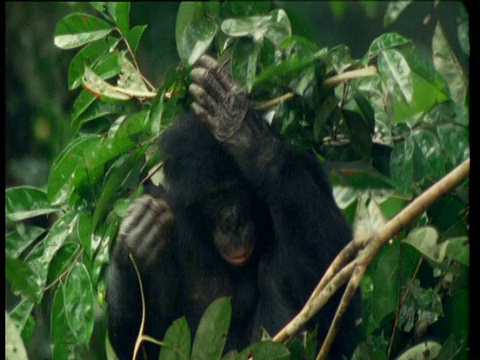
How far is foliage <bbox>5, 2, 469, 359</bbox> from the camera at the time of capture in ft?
6.13

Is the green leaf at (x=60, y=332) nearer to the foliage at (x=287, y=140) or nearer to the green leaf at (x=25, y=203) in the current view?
the foliage at (x=287, y=140)

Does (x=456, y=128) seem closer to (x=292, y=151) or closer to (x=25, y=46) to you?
(x=292, y=151)

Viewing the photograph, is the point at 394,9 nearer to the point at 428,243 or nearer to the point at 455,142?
the point at 455,142

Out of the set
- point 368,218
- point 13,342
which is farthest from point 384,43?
point 13,342

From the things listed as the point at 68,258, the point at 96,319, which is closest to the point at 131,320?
the point at 96,319

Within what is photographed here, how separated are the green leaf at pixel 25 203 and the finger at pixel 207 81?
0.53m

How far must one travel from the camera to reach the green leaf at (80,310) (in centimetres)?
209

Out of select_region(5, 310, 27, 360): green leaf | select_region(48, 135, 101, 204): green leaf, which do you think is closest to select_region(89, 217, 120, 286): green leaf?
select_region(48, 135, 101, 204): green leaf

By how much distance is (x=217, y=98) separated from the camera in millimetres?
2025

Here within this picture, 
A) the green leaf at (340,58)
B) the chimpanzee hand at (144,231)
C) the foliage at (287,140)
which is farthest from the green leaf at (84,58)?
the green leaf at (340,58)

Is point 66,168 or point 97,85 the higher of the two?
point 97,85

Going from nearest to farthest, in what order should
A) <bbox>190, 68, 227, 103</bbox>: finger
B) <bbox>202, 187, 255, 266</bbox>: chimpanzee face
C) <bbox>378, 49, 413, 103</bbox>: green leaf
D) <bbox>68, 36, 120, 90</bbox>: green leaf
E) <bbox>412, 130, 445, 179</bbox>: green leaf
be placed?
<bbox>378, 49, 413, 103</bbox>: green leaf < <bbox>412, 130, 445, 179</bbox>: green leaf < <bbox>190, 68, 227, 103</bbox>: finger < <bbox>68, 36, 120, 90</bbox>: green leaf < <bbox>202, 187, 255, 266</bbox>: chimpanzee face

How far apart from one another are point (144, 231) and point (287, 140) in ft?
1.50

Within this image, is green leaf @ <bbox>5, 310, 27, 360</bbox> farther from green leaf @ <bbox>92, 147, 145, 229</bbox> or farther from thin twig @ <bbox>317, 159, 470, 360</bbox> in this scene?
thin twig @ <bbox>317, 159, 470, 360</bbox>
